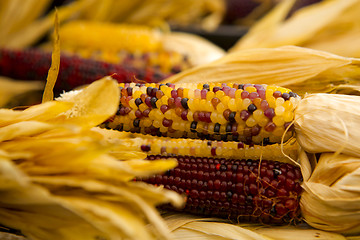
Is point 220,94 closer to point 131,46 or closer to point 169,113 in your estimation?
point 169,113

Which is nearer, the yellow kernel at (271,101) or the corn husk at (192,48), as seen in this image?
the yellow kernel at (271,101)

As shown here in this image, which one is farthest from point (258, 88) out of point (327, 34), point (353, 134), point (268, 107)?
point (327, 34)

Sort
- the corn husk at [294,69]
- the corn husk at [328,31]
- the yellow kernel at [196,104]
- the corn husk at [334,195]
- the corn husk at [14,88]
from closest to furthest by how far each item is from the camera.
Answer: the corn husk at [334,195]
the yellow kernel at [196,104]
the corn husk at [294,69]
the corn husk at [328,31]
the corn husk at [14,88]

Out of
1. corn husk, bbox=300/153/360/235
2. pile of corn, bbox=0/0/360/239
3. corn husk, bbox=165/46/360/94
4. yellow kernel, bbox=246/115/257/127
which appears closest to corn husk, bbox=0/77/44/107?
pile of corn, bbox=0/0/360/239

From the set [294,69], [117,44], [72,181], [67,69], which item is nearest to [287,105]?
[294,69]

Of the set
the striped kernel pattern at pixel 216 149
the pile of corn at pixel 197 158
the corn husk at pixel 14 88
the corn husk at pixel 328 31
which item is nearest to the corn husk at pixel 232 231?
the pile of corn at pixel 197 158

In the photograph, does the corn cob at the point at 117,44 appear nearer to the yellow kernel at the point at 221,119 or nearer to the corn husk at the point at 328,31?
the corn husk at the point at 328,31
